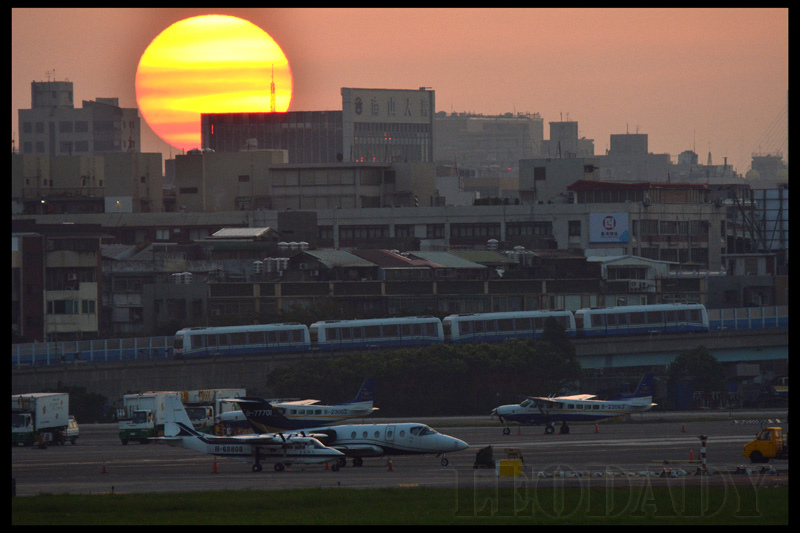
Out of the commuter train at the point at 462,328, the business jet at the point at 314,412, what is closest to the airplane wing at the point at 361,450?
the business jet at the point at 314,412

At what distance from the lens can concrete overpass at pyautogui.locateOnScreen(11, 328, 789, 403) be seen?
377ft

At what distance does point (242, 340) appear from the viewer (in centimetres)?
12012

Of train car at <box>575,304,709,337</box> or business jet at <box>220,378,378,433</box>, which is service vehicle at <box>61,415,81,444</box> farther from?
train car at <box>575,304,709,337</box>

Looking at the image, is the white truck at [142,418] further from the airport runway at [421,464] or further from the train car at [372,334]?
the train car at [372,334]

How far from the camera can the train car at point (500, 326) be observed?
12488 centimetres

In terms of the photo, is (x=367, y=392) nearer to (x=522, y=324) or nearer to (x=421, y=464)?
(x=421, y=464)

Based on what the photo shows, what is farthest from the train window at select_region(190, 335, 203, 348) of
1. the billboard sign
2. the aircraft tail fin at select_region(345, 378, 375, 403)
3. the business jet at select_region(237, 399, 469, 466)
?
the billboard sign

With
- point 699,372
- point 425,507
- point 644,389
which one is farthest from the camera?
point 699,372

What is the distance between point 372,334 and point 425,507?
2857 inches

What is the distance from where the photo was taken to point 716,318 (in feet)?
420

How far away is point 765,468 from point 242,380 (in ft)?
215

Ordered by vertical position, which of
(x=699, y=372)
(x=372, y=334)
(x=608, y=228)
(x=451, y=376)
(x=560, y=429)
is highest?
(x=608, y=228)

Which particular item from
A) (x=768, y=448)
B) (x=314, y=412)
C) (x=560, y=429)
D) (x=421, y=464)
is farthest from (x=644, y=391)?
(x=421, y=464)

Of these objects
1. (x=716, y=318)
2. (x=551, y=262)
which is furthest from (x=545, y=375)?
(x=551, y=262)
